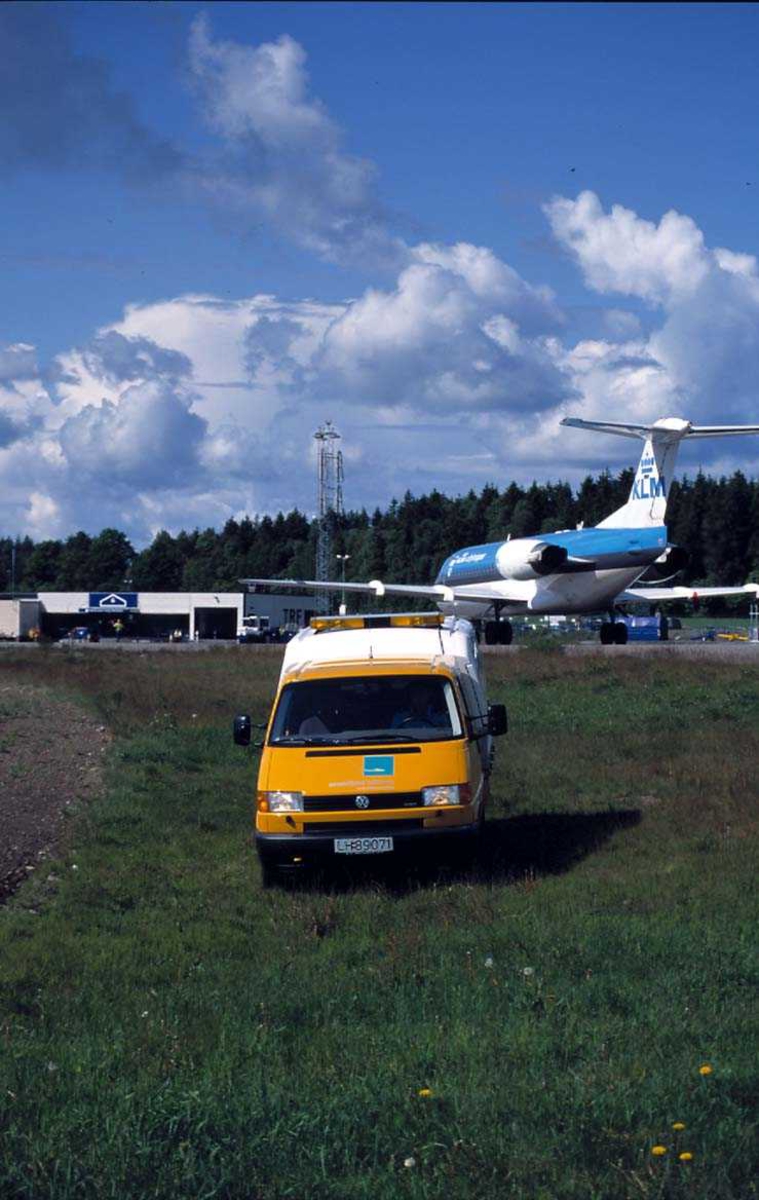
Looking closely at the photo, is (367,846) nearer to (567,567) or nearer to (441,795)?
(441,795)

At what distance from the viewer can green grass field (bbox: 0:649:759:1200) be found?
17.7ft

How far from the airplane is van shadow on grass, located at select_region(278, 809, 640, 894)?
2963 cm

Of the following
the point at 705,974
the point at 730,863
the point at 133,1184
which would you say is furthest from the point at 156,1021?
the point at 730,863

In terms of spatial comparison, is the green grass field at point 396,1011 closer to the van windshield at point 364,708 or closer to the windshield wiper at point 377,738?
the windshield wiper at point 377,738

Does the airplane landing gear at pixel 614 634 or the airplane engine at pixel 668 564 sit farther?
the airplane landing gear at pixel 614 634

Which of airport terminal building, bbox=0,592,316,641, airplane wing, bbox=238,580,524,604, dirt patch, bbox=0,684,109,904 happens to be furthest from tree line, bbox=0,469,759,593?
dirt patch, bbox=0,684,109,904

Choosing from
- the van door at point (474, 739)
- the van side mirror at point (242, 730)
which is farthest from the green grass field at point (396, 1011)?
the van side mirror at point (242, 730)

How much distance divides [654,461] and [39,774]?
3306 centimetres

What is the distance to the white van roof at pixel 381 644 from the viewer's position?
13.6m

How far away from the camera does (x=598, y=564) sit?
149 feet

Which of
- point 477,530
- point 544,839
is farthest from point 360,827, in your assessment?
point 477,530

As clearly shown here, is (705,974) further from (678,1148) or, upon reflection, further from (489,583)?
(489,583)

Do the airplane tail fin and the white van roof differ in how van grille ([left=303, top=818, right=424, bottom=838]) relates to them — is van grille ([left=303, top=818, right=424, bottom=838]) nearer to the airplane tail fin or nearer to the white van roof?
the white van roof

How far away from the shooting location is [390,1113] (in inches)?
234
